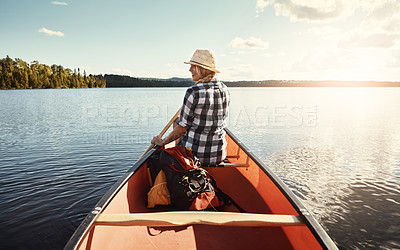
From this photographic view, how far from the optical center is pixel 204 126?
3.32 meters

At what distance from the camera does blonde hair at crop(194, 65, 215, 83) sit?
3.30 m

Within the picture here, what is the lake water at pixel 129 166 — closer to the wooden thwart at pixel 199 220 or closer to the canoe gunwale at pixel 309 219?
the canoe gunwale at pixel 309 219

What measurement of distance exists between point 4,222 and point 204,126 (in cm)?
410

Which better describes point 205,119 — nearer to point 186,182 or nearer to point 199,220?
point 186,182

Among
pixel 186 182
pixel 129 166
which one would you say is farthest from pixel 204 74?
pixel 129 166

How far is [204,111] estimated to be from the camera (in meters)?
3.23

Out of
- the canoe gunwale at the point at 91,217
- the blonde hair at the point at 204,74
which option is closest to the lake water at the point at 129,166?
the canoe gunwale at the point at 91,217

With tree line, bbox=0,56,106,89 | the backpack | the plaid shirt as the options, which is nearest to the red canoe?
the backpack

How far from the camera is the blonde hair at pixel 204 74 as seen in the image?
3.30 meters

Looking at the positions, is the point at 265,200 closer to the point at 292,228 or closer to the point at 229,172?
the point at 292,228

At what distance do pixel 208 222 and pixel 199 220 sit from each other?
3.2 inches

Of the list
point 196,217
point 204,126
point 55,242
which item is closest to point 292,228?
point 196,217

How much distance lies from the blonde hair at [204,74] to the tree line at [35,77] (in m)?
94.4

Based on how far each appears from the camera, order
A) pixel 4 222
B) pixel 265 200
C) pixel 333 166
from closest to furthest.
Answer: pixel 265 200 → pixel 4 222 → pixel 333 166
